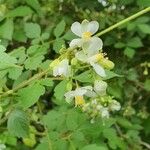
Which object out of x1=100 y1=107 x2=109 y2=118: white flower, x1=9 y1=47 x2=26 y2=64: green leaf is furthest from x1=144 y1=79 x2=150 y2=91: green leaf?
x1=9 y1=47 x2=26 y2=64: green leaf

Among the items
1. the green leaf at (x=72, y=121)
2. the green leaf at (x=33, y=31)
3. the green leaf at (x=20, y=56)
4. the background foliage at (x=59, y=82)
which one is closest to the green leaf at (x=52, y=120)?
the background foliage at (x=59, y=82)

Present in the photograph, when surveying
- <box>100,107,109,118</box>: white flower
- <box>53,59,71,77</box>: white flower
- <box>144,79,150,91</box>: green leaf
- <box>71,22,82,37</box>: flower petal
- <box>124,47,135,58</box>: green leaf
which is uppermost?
<box>71,22,82,37</box>: flower petal

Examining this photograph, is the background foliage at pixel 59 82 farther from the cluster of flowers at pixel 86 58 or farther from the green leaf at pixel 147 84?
the cluster of flowers at pixel 86 58

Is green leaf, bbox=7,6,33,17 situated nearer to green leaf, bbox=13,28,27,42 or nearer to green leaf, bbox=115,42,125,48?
green leaf, bbox=13,28,27,42

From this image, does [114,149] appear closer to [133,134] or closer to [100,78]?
[133,134]

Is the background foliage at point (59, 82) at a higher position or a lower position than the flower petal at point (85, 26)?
lower

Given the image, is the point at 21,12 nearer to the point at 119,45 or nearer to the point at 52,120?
the point at 52,120
